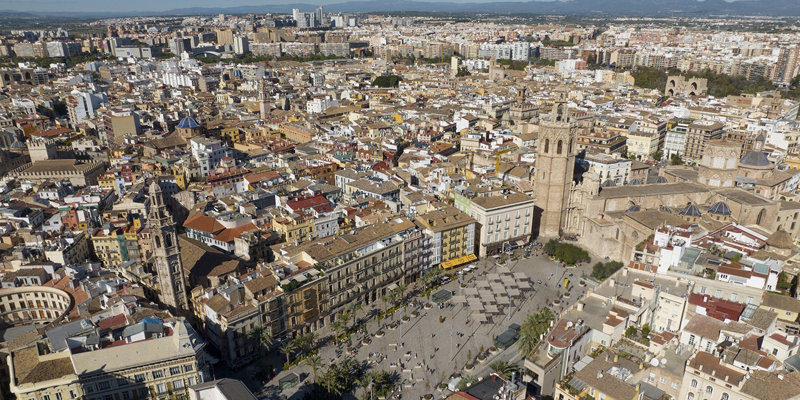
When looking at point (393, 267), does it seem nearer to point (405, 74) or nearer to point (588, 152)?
point (588, 152)

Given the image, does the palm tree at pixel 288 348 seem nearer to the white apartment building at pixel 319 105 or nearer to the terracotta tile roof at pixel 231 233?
the terracotta tile roof at pixel 231 233

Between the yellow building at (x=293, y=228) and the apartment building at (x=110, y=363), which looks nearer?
the apartment building at (x=110, y=363)

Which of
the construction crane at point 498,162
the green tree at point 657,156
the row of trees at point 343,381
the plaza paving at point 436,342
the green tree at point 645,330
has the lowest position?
the plaza paving at point 436,342

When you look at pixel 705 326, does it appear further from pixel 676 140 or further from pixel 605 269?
pixel 676 140

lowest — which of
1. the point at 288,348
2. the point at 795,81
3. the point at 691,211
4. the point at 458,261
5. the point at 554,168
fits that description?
the point at 458,261

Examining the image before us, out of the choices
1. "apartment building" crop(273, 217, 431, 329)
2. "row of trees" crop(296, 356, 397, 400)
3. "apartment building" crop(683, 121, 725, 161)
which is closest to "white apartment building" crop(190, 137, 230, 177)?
"apartment building" crop(273, 217, 431, 329)

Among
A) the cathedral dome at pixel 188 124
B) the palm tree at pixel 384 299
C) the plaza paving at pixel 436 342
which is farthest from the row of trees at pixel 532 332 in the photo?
the cathedral dome at pixel 188 124

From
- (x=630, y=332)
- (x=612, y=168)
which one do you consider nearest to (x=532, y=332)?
(x=630, y=332)
